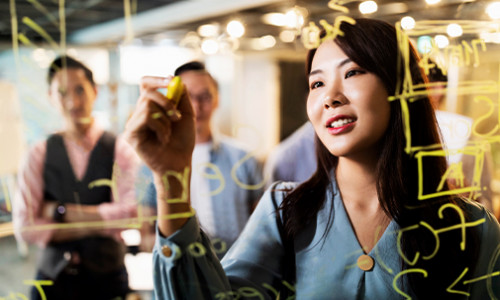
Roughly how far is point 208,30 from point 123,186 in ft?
1.18

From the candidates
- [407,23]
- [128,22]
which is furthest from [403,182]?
[128,22]

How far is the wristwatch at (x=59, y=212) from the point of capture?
81cm

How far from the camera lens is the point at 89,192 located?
82 cm

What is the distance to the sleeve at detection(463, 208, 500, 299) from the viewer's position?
95 centimetres

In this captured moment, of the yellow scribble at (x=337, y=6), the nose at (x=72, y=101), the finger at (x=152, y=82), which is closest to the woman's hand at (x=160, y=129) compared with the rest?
the finger at (x=152, y=82)

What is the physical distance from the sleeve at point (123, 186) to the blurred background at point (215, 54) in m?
0.04

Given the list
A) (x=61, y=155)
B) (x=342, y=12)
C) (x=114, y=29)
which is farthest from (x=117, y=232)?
(x=342, y=12)

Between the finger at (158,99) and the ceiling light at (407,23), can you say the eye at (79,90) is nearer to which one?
the finger at (158,99)

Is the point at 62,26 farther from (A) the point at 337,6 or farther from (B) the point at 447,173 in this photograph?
(B) the point at 447,173

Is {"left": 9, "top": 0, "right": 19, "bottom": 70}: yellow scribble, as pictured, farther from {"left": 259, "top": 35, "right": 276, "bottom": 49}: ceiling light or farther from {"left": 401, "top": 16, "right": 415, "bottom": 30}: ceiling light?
{"left": 401, "top": 16, "right": 415, "bottom": 30}: ceiling light

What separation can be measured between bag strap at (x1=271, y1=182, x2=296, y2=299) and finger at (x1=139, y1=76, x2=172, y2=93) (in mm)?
316

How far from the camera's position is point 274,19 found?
3.01ft

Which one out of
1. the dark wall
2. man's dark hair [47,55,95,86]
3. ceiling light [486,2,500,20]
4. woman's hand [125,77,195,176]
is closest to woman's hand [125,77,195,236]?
woman's hand [125,77,195,176]

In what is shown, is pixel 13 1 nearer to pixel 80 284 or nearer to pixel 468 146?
pixel 80 284
